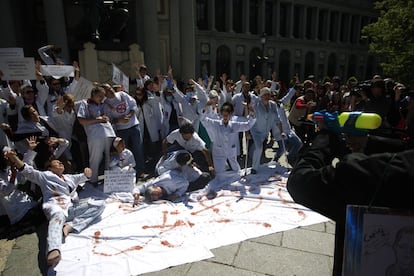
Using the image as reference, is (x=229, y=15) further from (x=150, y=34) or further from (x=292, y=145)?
(x=292, y=145)

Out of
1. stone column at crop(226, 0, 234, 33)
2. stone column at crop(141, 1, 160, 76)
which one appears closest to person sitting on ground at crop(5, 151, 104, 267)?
stone column at crop(141, 1, 160, 76)

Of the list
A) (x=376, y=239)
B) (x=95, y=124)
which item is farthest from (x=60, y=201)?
(x=376, y=239)

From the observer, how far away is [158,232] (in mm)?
3693

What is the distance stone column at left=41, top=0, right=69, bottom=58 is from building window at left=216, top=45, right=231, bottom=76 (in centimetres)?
1871

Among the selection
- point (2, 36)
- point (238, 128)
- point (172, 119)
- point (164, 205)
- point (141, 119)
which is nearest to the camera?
point (164, 205)

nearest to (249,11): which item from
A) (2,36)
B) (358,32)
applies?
(358,32)

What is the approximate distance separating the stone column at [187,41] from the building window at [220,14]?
14884 mm

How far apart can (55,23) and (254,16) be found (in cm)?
2541

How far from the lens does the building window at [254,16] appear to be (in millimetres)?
35812

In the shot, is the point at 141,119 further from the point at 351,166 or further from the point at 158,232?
the point at 351,166

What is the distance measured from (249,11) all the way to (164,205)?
115 feet

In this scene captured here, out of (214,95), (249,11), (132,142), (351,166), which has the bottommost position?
(132,142)

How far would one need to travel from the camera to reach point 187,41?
19.4 metres

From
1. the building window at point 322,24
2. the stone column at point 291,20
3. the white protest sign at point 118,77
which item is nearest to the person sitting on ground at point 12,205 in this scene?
the white protest sign at point 118,77
